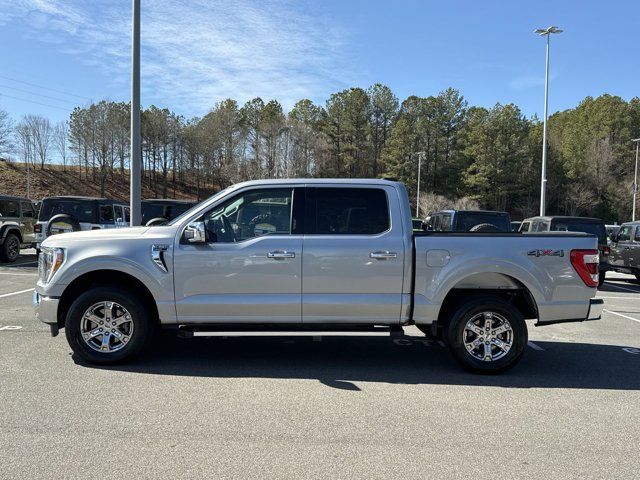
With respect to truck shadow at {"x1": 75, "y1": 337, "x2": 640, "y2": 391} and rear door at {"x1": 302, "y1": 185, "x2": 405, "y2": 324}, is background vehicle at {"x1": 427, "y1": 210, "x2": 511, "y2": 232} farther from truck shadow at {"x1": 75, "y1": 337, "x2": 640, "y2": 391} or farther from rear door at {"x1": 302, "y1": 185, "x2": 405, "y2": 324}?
rear door at {"x1": 302, "y1": 185, "x2": 405, "y2": 324}

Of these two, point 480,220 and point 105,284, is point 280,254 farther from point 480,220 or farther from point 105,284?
point 480,220

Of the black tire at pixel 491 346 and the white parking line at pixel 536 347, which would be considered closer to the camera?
the black tire at pixel 491 346

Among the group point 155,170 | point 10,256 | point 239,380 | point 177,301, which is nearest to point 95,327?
point 177,301

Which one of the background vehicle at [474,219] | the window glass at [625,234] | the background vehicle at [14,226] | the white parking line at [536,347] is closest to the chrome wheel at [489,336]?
the white parking line at [536,347]

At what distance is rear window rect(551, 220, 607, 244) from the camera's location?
44.9 ft

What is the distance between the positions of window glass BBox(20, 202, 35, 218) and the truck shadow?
13.4m

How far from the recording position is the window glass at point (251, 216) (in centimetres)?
560

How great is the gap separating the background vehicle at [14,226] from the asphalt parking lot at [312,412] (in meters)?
10.5

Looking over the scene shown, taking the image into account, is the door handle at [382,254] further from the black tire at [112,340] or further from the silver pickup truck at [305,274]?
the black tire at [112,340]

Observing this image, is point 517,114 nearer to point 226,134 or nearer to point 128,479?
point 226,134

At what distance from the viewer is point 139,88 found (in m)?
12.3

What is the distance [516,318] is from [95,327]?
4.53 meters

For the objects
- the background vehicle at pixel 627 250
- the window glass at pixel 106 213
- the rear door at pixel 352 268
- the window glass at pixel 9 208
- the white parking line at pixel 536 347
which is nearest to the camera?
the rear door at pixel 352 268

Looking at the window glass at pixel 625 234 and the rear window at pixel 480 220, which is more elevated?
the rear window at pixel 480 220
